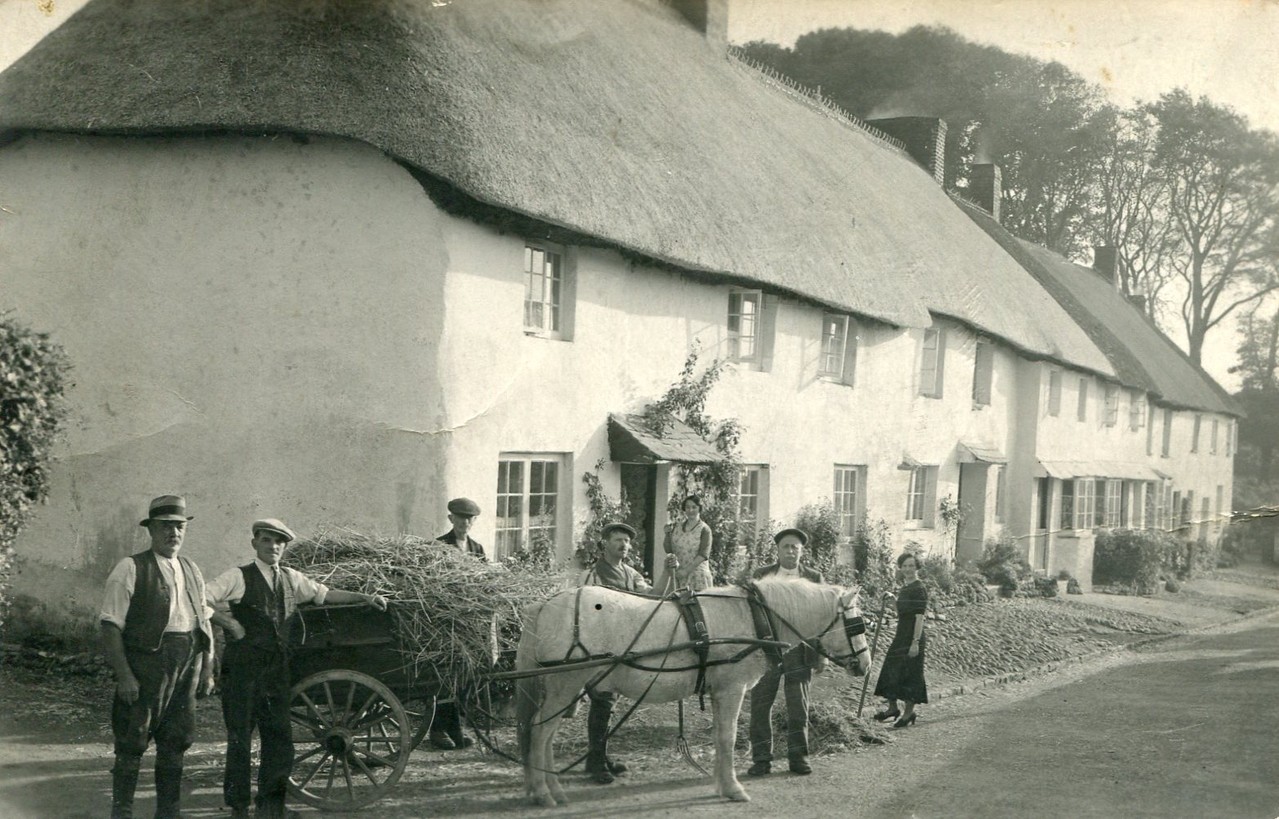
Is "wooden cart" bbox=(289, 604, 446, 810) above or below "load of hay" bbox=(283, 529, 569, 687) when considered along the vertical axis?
below

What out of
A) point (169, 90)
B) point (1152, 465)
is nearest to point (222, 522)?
point (169, 90)

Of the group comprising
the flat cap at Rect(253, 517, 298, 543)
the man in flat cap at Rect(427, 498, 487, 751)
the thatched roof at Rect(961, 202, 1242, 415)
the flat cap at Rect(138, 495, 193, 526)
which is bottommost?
the man in flat cap at Rect(427, 498, 487, 751)

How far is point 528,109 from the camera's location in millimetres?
11633

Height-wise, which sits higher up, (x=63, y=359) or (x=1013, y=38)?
(x=1013, y=38)

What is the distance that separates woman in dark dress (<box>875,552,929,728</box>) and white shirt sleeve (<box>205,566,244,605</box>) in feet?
19.4

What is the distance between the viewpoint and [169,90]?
10.1 m

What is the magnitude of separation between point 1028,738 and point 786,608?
327 centimetres

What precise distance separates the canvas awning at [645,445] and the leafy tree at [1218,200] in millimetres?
6005

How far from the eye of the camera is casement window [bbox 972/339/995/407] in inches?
877

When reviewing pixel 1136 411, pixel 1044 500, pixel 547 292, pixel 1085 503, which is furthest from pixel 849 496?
pixel 1136 411

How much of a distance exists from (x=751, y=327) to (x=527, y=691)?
885 centimetres

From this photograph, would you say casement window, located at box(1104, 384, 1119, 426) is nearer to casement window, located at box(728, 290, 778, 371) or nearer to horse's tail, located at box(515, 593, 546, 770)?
casement window, located at box(728, 290, 778, 371)

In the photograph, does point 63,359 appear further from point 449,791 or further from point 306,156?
point 449,791

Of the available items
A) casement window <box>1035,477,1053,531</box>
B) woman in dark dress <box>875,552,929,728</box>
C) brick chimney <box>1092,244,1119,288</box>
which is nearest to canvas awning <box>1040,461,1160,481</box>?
casement window <box>1035,477,1053,531</box>
